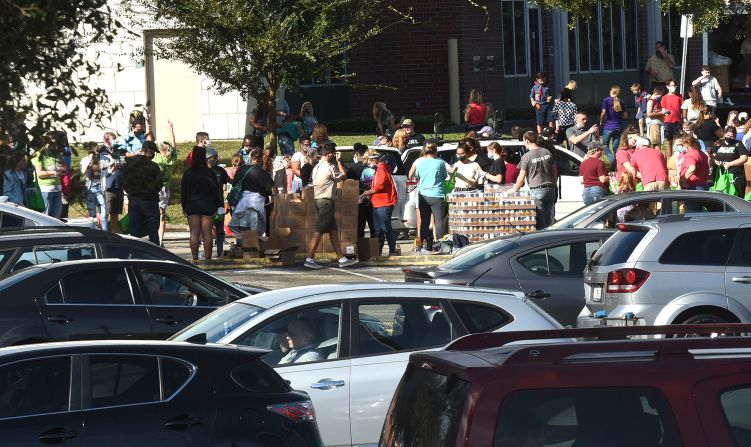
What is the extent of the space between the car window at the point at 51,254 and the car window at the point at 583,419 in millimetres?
9307

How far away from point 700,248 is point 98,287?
5815 mm

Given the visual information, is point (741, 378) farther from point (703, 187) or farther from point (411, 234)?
point (411, 234)

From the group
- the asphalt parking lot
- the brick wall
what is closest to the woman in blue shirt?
the asphalt parking lot

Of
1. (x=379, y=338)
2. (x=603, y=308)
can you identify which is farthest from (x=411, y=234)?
(x=379, y=338)

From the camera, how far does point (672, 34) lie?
142 feet

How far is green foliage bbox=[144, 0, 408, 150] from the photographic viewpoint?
23.8m

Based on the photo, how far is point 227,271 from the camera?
19219 mm

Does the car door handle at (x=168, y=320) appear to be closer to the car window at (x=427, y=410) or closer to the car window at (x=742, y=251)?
the car window at (x=742, y=251)

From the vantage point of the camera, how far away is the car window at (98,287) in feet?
38.4

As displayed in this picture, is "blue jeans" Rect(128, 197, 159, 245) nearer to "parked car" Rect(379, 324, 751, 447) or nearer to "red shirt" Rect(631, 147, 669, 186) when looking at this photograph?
"red shirt" Rect(631, 147, 669, 186)

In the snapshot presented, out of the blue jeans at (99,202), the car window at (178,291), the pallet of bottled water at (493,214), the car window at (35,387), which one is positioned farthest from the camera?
the blue jeans at (99,202)

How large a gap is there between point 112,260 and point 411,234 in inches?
487

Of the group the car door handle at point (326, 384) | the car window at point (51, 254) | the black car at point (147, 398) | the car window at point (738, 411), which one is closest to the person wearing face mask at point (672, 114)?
the car window at point (51, 254)

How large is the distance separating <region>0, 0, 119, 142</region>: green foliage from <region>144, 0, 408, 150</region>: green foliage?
17.2 m
